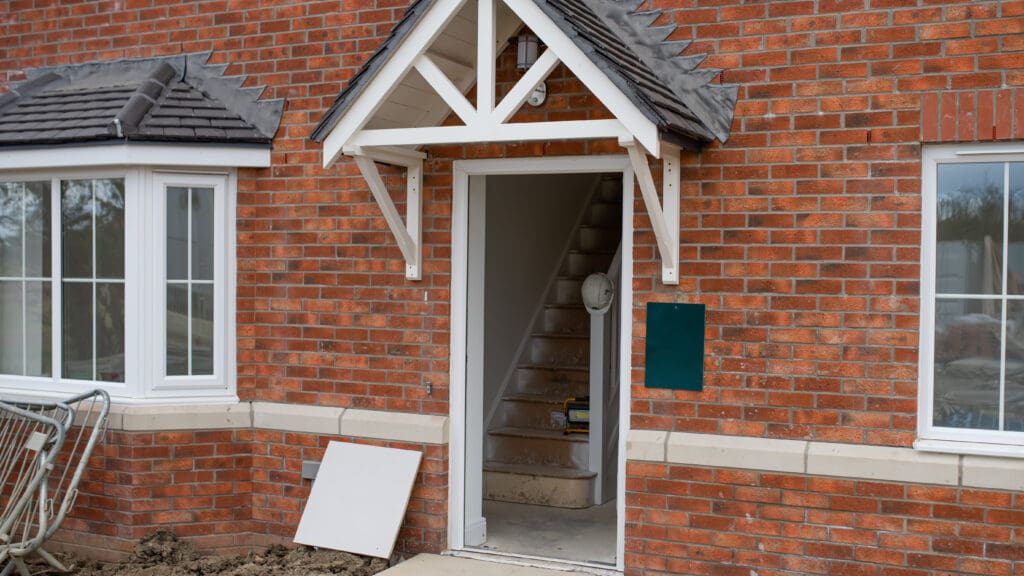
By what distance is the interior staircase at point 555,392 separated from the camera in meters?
7.64

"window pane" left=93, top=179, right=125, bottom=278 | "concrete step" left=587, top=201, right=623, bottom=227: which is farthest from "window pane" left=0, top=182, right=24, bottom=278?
"concrete step" left=587, top=201, right=623, bottom=227

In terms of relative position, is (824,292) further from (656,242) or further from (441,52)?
(441,52)

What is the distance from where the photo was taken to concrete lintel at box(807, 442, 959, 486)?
5.09m

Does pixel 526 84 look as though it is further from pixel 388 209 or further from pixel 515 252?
pixel 515 252

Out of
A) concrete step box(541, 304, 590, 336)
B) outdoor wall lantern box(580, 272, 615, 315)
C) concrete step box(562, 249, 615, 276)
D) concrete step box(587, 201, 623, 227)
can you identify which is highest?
concrete step box(587, 201, 623, 227)

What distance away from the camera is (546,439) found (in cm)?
788

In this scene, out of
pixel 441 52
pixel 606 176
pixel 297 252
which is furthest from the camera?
pixel 606 176

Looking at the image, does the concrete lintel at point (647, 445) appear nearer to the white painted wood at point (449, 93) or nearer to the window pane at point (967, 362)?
the window pane at point (967, 362)

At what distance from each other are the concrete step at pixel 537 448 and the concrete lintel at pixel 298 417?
5.98ft

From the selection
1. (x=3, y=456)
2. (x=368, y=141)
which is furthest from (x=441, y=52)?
(x=3, y=456)

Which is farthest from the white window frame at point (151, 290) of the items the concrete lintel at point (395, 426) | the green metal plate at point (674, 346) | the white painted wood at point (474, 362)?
the green metal plate at point (674, 346)

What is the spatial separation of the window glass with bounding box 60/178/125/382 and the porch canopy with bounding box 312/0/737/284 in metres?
1.95

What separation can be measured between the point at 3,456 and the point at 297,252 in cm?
240

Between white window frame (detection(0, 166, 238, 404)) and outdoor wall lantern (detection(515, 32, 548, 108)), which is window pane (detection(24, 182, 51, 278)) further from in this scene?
outdoor wall lantern (detection(515, 32, 548, 108))
